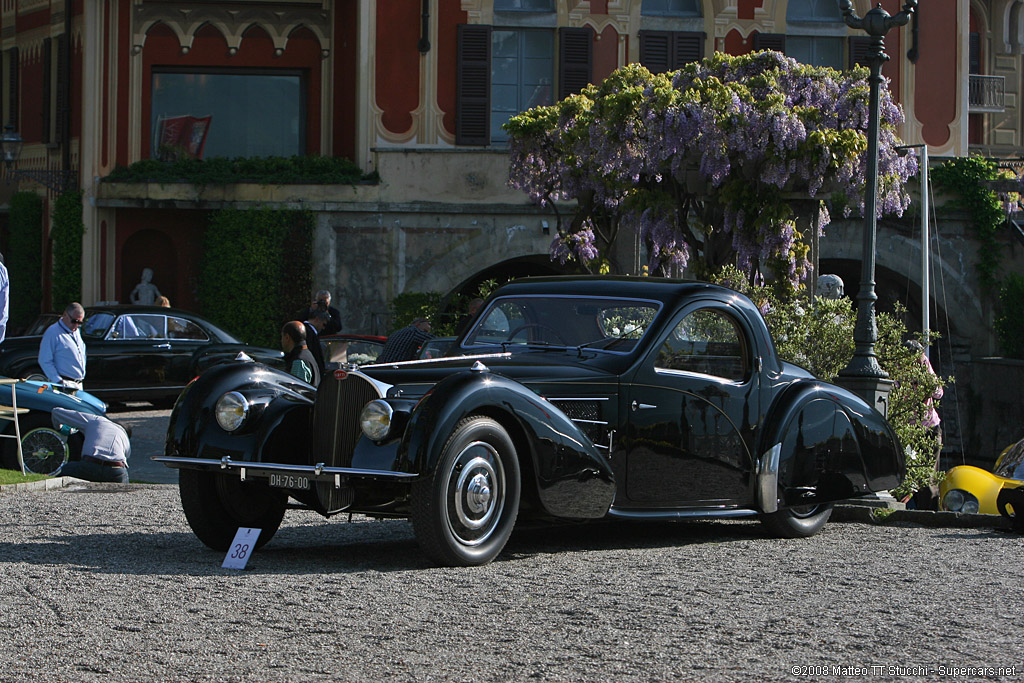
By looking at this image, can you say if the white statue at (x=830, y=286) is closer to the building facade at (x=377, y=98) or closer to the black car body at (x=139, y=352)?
the black car body at (x=139, y=352)

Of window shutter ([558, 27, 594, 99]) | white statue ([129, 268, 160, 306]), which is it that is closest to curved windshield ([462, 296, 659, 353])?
window shutter ([558, 27, 594, 99])

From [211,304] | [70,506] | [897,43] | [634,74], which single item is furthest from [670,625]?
[897,43]

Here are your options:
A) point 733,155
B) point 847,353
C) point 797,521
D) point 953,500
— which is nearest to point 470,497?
point 797,521

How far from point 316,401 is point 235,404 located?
0.47 m

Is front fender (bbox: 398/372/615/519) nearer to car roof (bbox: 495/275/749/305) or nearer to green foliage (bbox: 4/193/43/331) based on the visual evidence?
car roof (bbox: 495/275/749/305)

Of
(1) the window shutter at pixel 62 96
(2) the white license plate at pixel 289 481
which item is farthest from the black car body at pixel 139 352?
(2) the white license plate at pixel 289 481

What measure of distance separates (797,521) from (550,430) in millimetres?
2481

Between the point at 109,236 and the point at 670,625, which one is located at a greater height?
the point at 109,236

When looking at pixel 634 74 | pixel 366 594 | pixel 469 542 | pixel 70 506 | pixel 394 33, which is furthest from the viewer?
pixel 394 33

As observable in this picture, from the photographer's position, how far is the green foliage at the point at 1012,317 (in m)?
29.1

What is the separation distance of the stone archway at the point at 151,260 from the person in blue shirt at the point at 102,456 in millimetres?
17318

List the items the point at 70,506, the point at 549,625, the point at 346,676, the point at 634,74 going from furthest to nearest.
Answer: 1. the point at 634,74
2. the point at 70,506
3. the point at 549,625
4. the point at 346,676

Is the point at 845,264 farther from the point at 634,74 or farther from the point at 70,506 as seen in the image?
the point at 70,506

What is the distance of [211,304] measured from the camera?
29.2m
